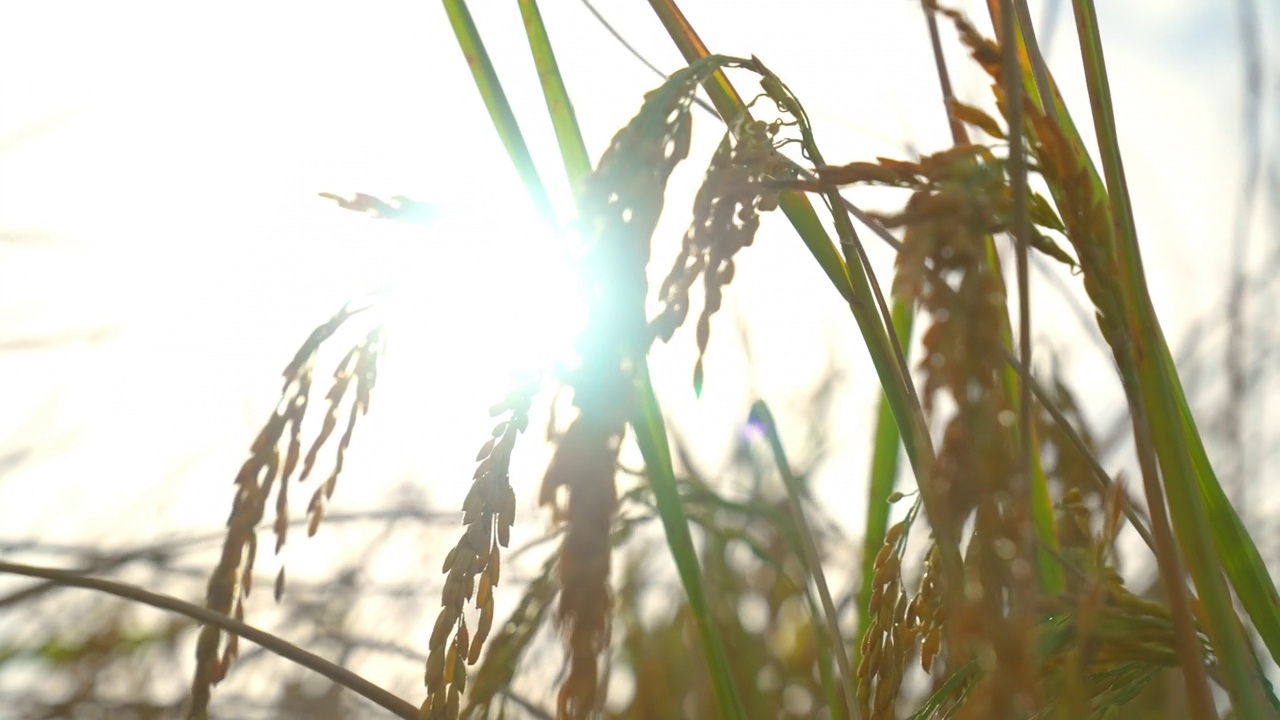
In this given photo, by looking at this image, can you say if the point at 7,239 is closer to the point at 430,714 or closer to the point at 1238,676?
the point at 430,714

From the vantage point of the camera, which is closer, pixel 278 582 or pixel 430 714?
pixel 430 714

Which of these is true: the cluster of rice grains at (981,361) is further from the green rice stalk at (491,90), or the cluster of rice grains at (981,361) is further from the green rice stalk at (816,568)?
the green rice stalk at (491,90)

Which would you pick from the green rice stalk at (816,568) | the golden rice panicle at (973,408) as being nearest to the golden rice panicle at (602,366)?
the golden rice panicle at (973,408)

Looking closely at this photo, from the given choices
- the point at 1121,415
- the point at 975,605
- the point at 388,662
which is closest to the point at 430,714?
the point at 975,605

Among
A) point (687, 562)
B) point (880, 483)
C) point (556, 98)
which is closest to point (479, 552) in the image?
point (687, 562)

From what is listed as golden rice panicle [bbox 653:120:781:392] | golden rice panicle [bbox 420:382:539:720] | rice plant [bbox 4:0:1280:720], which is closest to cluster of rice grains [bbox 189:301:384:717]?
rice plant [bbox 4:0:1280:720]
